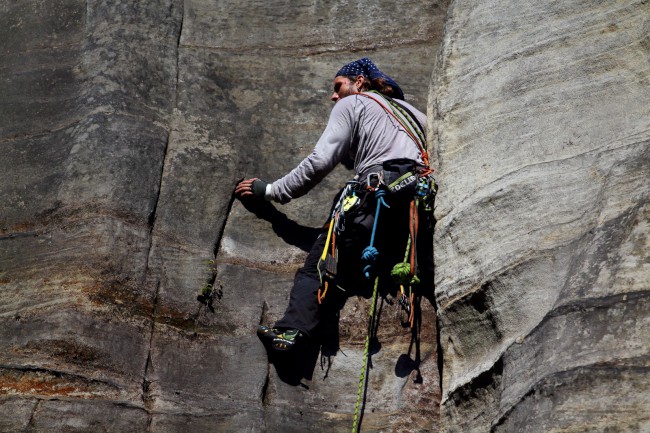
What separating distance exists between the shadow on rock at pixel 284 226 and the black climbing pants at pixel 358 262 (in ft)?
0.91

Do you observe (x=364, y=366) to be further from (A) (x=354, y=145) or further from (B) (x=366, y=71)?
(B) (x=366, y=71)

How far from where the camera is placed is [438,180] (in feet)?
18.7

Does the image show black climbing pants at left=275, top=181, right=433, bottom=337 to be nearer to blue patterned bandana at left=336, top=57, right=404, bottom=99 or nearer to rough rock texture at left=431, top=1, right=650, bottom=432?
rough rock texture at left=431, top=1, right=650, bottom=432

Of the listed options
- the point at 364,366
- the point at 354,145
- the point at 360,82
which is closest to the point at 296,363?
the point at 364,366

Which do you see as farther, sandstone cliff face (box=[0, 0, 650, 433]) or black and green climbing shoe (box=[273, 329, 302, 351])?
black and green climbing shoe (box=[273, 329, 302, 351])

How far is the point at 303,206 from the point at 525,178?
1.69m

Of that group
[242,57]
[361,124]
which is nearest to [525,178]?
[361,124]

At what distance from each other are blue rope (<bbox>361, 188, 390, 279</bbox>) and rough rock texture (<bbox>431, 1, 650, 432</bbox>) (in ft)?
1.07

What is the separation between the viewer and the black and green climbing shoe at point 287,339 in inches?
213

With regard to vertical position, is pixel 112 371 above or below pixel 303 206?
below

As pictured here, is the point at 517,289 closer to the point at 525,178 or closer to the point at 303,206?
the point at 525,178

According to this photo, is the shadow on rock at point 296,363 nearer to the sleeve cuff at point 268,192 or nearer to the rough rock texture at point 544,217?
the rough rock texture at point 544,217

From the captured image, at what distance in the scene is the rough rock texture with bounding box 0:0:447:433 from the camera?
5.21 m

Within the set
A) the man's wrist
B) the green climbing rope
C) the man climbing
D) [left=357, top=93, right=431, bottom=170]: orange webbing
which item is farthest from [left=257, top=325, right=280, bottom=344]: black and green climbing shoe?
[left=357, top=93, right=431, bottom=170]: orange webbing
